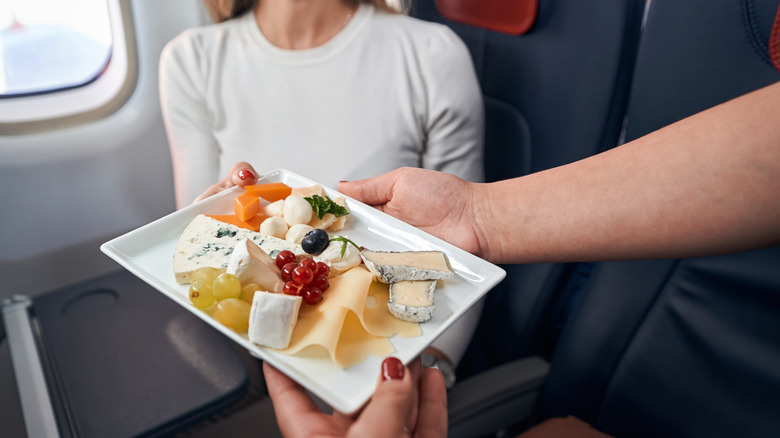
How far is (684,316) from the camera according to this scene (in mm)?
918

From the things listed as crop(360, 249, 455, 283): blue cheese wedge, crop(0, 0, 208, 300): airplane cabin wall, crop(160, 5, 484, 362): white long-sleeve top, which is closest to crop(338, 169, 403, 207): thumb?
crop(360, 249, 455, 283): blue cheese wedge

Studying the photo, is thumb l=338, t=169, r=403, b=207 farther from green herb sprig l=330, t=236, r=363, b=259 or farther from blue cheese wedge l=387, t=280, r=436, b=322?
blue cheese wedge l=387, t=280, r=436, b=322

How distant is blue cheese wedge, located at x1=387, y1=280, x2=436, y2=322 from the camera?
727 mm

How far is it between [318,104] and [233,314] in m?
0.89

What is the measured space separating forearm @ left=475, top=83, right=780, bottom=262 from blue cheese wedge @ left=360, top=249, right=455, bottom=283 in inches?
7.9

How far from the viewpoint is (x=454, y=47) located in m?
1.38

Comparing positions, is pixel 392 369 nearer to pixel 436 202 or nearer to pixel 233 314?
pixel 233 314

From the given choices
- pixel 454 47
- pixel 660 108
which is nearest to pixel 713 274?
pixel 660 108

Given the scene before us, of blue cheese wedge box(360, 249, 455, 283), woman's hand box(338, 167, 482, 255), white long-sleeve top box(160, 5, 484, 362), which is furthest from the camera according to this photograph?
white long-sleeve top box(160, 5, 484, 362)

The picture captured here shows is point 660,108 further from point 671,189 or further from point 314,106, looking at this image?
point 314,106

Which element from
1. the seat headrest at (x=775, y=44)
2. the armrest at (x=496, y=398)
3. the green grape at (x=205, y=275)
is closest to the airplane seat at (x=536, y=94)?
the armrest at (x=496, y=398)

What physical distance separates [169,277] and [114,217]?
104 centimetres

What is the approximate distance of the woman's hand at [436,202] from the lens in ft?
3.27

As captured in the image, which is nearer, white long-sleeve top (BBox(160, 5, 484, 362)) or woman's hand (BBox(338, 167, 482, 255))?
woman's hand (BBox(338, 167, 482, 255))
